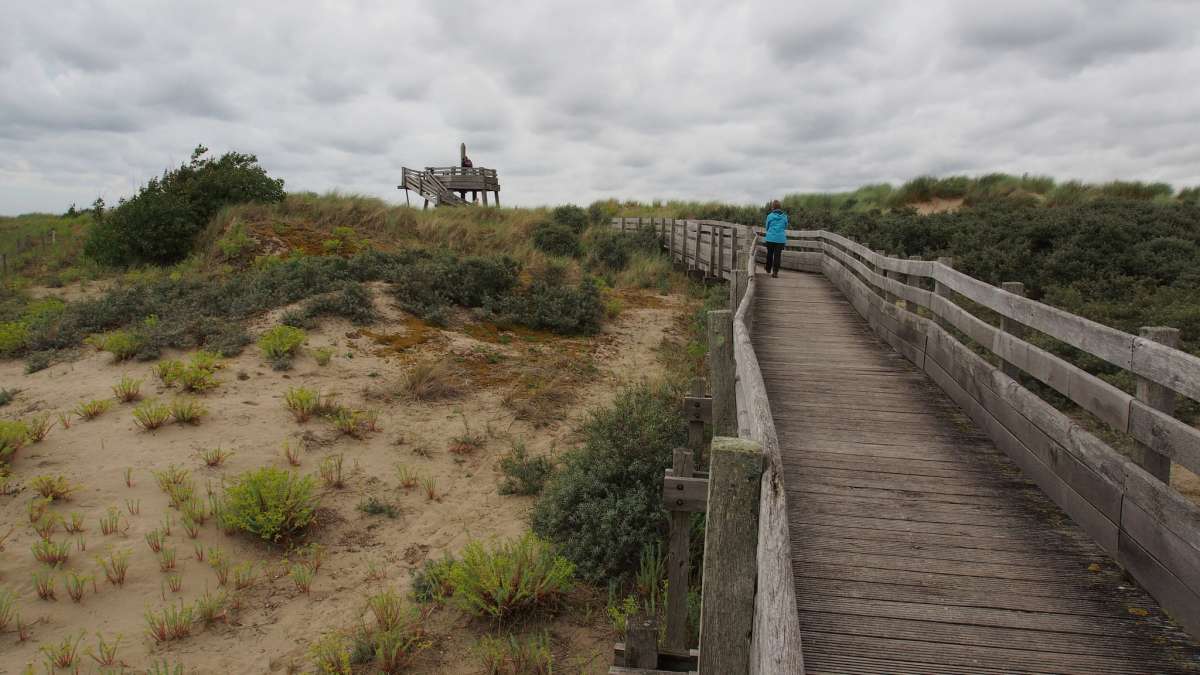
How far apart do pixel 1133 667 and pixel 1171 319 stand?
1003 centimetres

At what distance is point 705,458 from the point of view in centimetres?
621

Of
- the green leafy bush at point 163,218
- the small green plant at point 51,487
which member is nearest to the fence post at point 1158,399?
the small green plant at point 51,487

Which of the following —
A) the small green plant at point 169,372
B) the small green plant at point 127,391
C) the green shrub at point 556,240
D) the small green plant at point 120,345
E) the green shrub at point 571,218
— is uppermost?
the green shrub at point 571,218

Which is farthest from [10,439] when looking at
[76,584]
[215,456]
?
[76,584]

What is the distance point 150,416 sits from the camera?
7.98 metres

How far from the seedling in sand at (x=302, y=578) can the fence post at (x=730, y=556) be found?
14.7ft

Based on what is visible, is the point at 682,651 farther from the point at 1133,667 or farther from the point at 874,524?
the point at 1133,667

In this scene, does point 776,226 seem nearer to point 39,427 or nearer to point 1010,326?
point 1010,326

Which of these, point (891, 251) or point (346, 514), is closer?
point (346, 514)

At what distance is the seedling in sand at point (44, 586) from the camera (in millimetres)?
5391

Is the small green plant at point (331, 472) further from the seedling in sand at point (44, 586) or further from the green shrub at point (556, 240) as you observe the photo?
the green shrub at point (556, 240)

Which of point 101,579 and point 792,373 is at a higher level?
point 792,373

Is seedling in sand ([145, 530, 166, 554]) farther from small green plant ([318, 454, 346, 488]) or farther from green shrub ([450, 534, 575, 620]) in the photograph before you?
green shrub ([450, 534, 575, 620])

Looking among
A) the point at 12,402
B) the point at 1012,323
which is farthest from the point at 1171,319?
the point at 12,402
